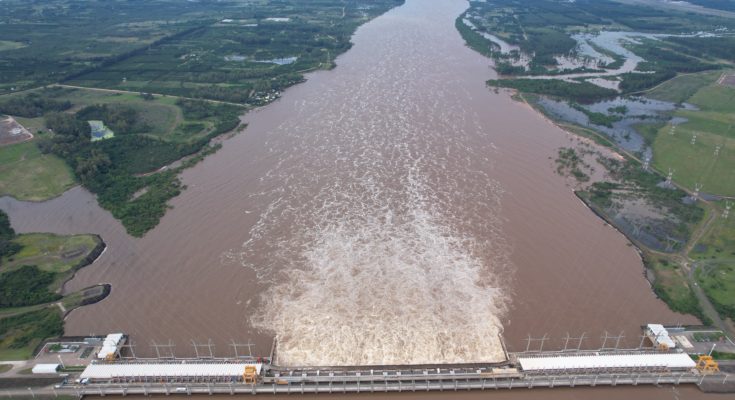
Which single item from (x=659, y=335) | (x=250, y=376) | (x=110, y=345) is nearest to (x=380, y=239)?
(x=250, y=376)

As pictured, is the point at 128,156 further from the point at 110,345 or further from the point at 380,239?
the point at 380,239

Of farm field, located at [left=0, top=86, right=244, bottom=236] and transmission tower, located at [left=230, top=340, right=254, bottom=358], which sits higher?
farm field, located at [left=0, top=86, right=244, bottom=236]

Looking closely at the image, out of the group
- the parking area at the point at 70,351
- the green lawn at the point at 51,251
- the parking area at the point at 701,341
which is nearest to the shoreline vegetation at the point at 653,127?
the parking area at the point at 701,341

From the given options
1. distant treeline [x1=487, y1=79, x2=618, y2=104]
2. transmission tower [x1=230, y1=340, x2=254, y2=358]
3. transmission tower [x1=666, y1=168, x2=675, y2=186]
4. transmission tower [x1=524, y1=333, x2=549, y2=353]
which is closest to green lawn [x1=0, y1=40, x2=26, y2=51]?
distant treeline [x1=487, y1=79, x2=618, y2=104]

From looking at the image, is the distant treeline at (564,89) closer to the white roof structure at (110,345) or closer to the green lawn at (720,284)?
the green lawn at (720,284)

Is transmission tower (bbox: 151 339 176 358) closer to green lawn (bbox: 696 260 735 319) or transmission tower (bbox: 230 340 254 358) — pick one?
transmission tower (bbox: 230 340 254 358)
